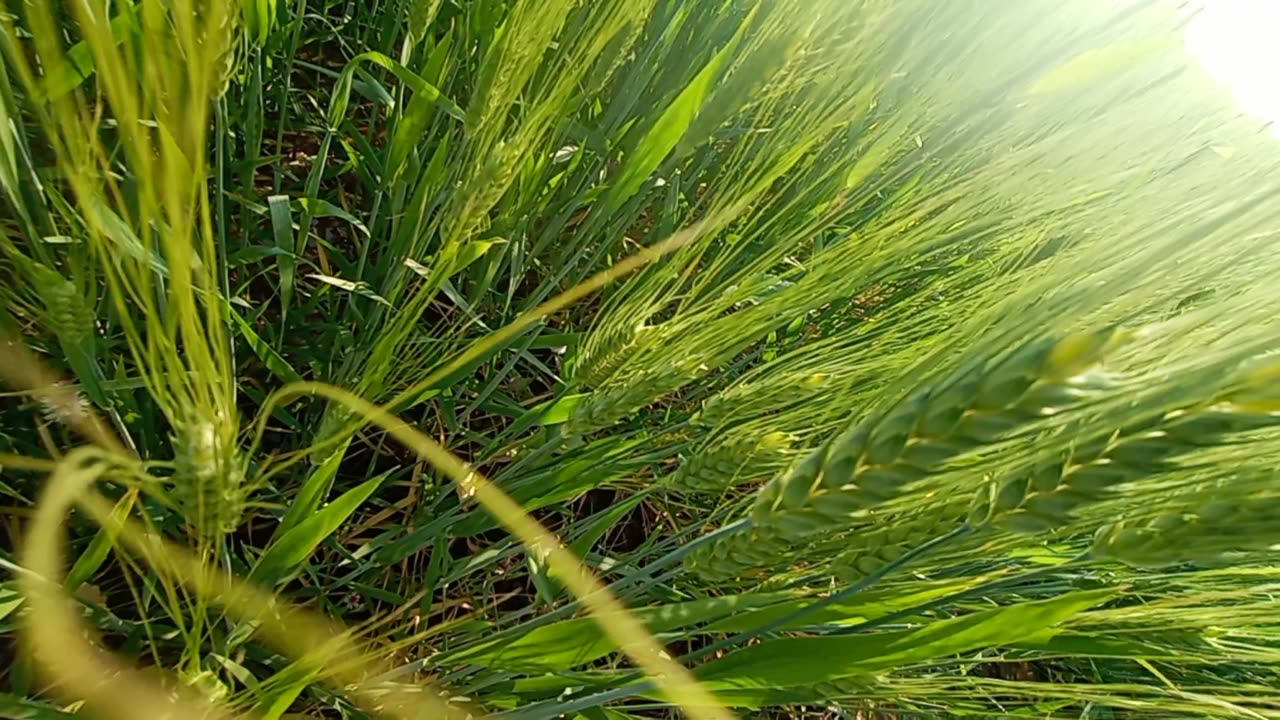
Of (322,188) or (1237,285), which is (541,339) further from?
(1237,285)

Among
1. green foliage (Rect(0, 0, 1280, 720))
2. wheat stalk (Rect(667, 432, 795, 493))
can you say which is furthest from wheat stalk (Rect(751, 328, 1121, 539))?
wheat stalk (Rect(667, 432, 795, 493))

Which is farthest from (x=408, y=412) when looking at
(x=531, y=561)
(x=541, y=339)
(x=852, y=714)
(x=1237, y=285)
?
(x=1237, y=285)

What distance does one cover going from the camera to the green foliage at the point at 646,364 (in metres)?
0.34

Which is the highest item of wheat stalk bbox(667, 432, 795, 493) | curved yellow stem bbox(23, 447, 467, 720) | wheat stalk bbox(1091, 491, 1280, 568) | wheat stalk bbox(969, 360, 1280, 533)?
wheat stalk bbox(969, 360, 1280, 533)

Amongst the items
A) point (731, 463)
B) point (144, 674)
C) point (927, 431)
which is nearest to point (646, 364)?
point (731, 463)

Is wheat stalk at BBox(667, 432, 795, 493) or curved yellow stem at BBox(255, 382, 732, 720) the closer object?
curved yellow stem at BBox(255, 382, 732, 720)

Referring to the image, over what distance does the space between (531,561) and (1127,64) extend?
0.49 meters

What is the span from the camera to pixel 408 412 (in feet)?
2.51

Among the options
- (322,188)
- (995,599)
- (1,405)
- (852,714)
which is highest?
(322,188)

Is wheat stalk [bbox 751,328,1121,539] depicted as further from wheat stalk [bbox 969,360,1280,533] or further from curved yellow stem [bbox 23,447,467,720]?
curved yellow stem [bbox 23,447,467,720]

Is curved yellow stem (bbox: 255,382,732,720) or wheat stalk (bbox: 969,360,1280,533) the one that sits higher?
wheat stalk (bbox: 969,360,1280,533)

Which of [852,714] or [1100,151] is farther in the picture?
[852,714]

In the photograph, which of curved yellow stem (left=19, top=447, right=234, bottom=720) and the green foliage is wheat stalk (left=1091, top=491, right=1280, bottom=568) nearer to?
the green foliage

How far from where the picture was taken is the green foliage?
0.34 meters
